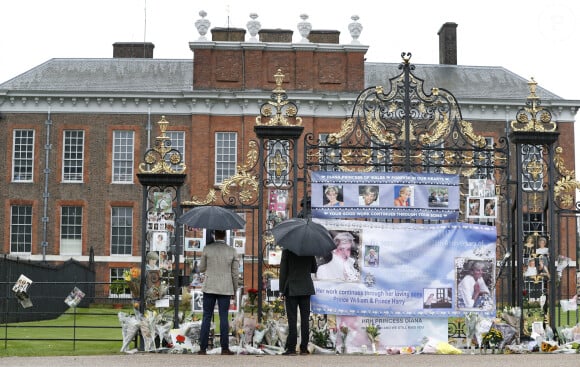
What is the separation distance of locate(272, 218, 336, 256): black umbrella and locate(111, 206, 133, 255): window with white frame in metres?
26.0

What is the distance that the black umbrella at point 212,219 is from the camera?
14.0m

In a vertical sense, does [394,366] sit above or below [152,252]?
below

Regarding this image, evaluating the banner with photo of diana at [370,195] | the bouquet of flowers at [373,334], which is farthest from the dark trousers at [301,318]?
the banner with photo of diana at [370,195]

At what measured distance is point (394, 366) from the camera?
1280 centimetres

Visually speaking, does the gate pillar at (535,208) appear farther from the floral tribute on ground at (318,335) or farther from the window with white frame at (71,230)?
the window with white frame at (71,230)

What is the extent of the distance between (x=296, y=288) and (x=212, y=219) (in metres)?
1.55

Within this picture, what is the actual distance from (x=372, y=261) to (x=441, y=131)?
248 cm

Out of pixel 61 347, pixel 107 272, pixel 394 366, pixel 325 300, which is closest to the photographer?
pixel 394 366

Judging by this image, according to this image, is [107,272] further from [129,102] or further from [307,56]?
[307,56]

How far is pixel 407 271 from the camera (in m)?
15.3

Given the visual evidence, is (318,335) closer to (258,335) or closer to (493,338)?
(258,335)

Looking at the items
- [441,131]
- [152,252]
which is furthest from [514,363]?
[152,252]

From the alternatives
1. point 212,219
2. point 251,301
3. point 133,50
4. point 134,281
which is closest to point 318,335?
point 251,301

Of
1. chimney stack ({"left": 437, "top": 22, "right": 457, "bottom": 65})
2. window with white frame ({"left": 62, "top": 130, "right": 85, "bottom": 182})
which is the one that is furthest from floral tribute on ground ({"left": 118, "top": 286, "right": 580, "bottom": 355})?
chimney stack ({"left": 437, "top": 22, "right": 457, "bottom": 65})
